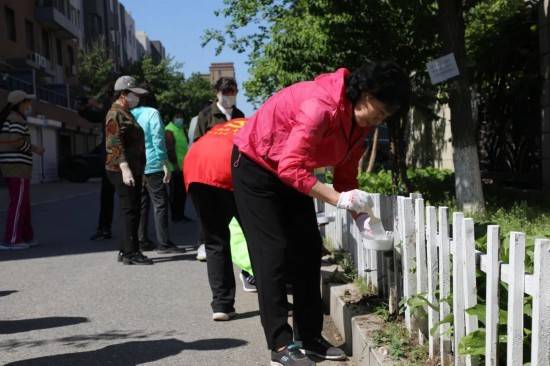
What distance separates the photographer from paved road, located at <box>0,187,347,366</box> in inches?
153

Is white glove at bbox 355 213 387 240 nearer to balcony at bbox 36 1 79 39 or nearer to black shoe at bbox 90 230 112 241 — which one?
black shoe at bbox 90 230 112 241

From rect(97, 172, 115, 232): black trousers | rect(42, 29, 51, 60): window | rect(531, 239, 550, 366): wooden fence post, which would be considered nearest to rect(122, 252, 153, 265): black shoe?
rect(97, 172, 115, 232): black trousers

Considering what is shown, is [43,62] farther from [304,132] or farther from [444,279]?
[444,279]

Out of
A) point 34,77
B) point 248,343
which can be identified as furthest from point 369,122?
point 34,77

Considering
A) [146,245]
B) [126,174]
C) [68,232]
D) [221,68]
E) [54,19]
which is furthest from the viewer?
[221,68]

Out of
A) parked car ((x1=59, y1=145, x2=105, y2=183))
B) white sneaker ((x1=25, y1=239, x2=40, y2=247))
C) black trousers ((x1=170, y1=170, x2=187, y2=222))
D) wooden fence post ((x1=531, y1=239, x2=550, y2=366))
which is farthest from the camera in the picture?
parked car ((x1=59, y1=145, x2=105, y2=183))

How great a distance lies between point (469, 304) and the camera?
8.85 ft

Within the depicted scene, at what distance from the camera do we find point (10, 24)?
1225 inches

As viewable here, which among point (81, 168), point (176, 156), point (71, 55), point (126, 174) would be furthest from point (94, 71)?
point (126, 174)

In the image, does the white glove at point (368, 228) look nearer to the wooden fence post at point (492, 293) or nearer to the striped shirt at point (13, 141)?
the wooden fence post at point (492, 293)

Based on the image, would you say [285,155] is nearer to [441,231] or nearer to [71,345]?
[441,231]

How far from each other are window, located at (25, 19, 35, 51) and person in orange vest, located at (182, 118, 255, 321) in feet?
107

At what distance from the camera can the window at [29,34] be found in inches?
1334

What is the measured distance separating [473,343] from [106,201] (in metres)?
6.27
